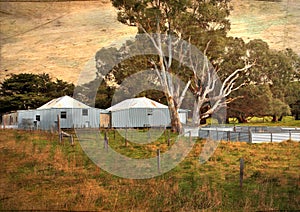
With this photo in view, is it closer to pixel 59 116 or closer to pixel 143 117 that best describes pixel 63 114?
pixel 59 116

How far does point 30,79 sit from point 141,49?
8117 mm

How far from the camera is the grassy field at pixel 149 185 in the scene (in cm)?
548

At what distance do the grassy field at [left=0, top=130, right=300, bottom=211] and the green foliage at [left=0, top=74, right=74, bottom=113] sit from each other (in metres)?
14.4

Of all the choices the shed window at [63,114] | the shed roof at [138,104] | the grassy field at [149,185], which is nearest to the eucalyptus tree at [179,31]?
the shed roof at [138,104]

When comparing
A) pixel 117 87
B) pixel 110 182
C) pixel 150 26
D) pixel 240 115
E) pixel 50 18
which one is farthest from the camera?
pixel 240 115

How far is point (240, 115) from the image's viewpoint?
33.6 metres

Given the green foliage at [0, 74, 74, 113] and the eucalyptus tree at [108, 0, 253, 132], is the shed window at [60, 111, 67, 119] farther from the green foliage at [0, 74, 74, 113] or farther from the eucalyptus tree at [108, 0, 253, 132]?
the eucalyptus tree at [108, 0, 253, 132]

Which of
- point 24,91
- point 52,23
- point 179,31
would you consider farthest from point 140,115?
point 52,23

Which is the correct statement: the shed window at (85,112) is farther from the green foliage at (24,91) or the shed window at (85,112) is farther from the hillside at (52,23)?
the hillside at (52,23)

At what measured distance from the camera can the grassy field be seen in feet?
18.0

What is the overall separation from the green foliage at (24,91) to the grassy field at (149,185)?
1436 centimetres

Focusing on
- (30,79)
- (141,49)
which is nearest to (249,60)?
(141,49)

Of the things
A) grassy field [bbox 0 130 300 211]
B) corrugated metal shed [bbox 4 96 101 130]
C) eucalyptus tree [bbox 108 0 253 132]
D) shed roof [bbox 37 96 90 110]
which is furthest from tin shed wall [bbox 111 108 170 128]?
grassy field [bbox 0 130 300 211]

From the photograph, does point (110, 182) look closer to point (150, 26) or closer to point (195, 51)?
point (150, 26)
